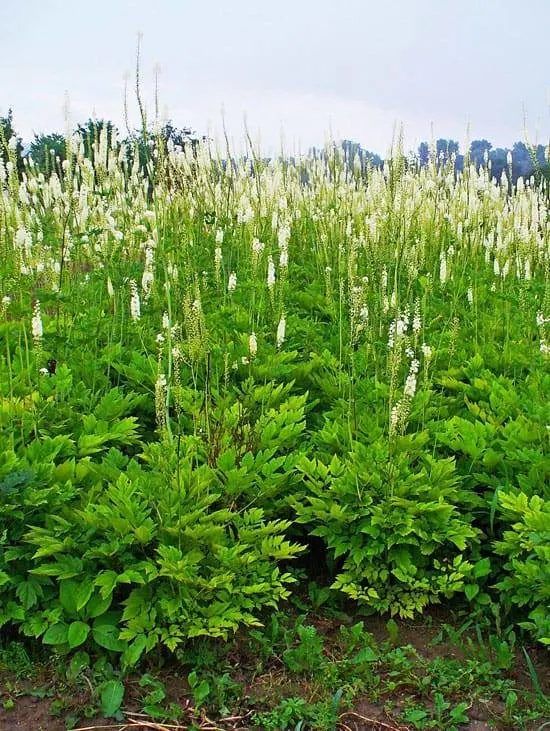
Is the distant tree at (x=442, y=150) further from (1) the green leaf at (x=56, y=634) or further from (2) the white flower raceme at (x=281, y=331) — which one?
(1) the green leaf at (x=56, y=634)

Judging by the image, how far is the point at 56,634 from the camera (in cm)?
275

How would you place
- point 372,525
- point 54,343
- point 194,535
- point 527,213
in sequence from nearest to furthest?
point 194,535 < point 372,525 < point 54,343 < point 527,213

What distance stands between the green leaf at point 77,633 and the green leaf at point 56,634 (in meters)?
0.04

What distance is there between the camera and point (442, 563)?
326 cm

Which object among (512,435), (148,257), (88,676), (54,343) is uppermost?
(148,257)

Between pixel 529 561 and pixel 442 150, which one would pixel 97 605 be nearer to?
pixel 529 561

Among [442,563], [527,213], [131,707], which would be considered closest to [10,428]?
[131,707]

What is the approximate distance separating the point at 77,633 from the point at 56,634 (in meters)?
0.09

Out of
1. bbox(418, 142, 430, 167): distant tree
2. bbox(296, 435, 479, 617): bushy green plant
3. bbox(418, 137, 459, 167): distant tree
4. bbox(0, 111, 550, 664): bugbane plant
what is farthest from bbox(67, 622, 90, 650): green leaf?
bbox(418, 142, 430, 167): distant tree

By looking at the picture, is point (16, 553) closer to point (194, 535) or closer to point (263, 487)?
point (194, 535)

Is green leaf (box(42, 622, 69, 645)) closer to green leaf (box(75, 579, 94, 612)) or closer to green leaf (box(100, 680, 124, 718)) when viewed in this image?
green leaf (box(75, 579, 94, 612))

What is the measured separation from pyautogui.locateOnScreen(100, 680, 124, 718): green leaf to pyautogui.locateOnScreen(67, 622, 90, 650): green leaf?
190 millimetres

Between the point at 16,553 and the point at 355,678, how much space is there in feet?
4.84

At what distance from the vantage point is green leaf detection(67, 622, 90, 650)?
2703 mm
